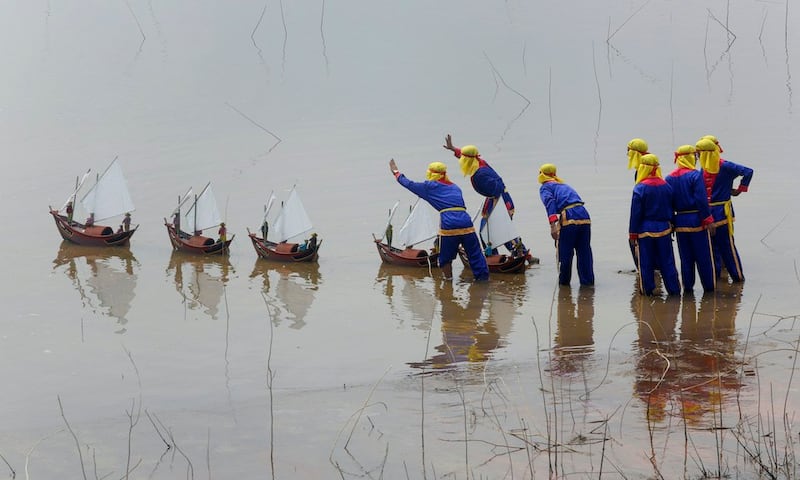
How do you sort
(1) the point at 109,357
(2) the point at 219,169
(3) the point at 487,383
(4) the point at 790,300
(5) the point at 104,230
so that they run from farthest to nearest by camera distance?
(2) the point at 219,169 < (5) the point at 104,230 < (4) the point at 790,300 < (1) the point at 109,357 < (3) the point at 487,383

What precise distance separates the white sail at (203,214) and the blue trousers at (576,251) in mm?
5210

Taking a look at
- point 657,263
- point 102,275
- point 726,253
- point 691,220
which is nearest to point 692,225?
point 691,220

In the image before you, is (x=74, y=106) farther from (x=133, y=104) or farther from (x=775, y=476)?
(x=775, y=476)

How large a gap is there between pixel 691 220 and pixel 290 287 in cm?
Answer: 492

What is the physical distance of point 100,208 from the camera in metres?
15.6

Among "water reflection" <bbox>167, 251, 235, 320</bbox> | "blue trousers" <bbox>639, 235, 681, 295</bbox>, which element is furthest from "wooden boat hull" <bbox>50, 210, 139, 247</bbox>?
"blue trousers" <bbox>639, 235, 681, 295</bbox>

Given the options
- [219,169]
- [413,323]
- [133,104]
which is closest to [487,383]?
[413,323]

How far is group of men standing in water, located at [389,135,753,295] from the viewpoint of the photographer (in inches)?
445

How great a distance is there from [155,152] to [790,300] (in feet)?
46.2

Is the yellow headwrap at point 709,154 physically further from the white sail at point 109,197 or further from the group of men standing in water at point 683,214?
the white sail at point 109,197

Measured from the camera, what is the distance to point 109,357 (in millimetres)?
10766

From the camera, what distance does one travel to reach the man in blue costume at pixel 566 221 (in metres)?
12.1

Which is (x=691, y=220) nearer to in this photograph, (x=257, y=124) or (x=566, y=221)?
(x=566, y=221)

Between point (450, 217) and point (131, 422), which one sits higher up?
point (450, 217)
